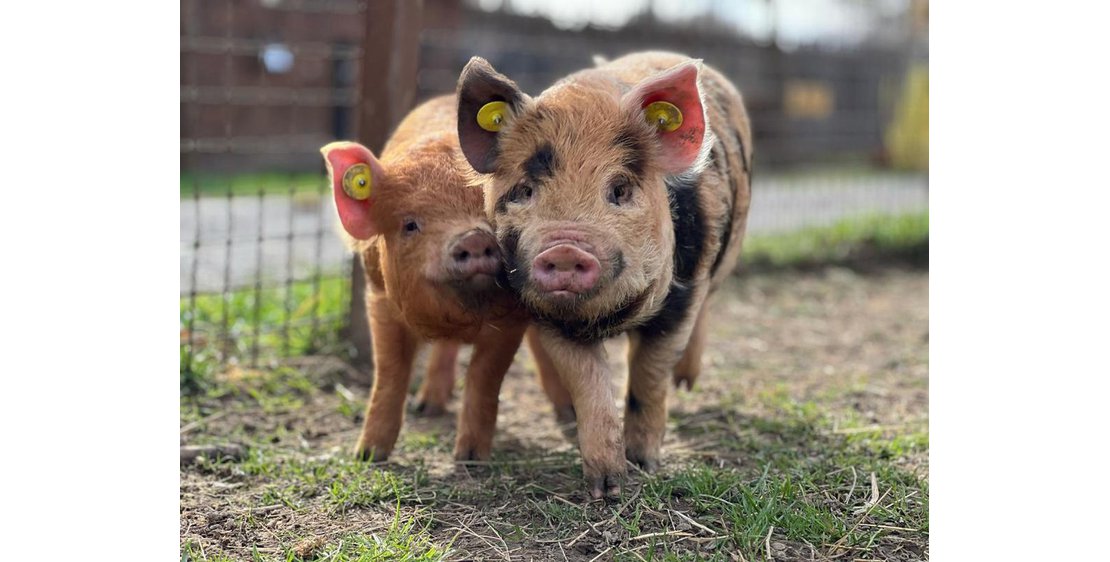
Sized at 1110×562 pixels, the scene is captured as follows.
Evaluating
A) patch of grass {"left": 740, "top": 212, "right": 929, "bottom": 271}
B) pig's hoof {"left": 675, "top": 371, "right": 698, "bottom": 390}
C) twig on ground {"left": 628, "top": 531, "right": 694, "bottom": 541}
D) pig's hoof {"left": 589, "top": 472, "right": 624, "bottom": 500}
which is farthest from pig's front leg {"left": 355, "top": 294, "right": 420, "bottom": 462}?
patch of grass {"left": 740, "top": 212, "right": 929, "bottom": 271}

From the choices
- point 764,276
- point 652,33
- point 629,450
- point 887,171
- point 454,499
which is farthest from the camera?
point 887,171

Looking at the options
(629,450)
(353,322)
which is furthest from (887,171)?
(629,450)

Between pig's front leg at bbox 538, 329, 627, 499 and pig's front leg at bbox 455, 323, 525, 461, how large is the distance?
0.47 metres

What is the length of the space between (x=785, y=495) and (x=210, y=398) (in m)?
3.09

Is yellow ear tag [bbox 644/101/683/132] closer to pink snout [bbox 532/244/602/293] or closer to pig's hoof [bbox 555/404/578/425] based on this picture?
pink snout [bbox 532/244/602/293]

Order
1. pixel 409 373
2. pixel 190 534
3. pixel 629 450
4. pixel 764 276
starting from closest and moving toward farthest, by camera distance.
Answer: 1. pixel 190 534
2. pixel 629 450
3. pixel 409 373
4. pixel 764 276

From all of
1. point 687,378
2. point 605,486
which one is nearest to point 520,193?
point 605,486

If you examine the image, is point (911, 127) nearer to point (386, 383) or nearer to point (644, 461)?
point (644, 461)

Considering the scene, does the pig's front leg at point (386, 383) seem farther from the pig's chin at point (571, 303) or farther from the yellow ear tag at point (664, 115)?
the yellow ear tag at point (664, 115)

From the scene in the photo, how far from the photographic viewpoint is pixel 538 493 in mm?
4012

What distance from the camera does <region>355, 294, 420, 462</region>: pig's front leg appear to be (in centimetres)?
451

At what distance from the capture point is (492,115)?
378 cm

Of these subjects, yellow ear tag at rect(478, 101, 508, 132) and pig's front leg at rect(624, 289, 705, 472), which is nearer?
yellow ear tag at rect(478, 101, 508, 132)

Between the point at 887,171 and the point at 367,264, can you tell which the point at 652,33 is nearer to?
the point at 887,171
